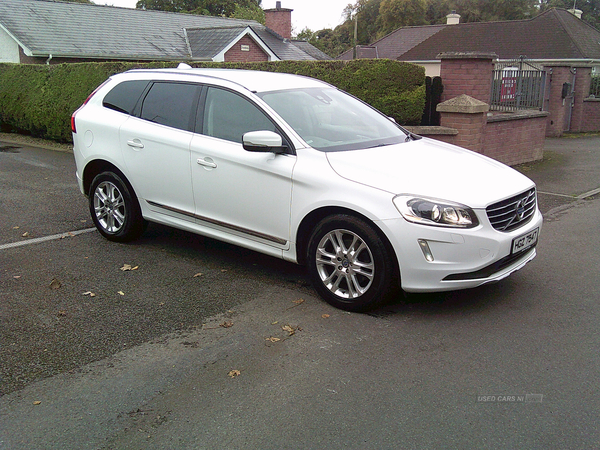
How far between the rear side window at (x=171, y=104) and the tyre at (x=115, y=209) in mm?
819

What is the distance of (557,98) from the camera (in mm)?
19125

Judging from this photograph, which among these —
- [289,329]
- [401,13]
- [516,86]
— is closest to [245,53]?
[516,86]

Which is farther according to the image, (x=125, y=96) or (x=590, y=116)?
(x=590, y=116)

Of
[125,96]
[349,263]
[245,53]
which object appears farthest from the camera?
[245,53]

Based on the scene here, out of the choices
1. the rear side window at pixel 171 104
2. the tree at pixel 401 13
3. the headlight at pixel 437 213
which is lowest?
the headlight at pixel 437 213

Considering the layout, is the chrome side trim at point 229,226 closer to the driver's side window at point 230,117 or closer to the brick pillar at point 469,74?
the driver's side window at point 230,117

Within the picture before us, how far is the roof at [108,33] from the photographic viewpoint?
25.6 m

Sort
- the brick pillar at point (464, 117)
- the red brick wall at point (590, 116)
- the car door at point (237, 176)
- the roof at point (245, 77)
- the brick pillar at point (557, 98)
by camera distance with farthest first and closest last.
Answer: the red brick wall at point (590, 116)
the brick pillar at point (557, 98)
the brick pillar at point (464, 117)
the roof at point (245, 77)
the car door at point (237, 176)

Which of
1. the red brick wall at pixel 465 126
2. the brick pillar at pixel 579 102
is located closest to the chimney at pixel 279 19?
the brick pillar at pixel 579 102

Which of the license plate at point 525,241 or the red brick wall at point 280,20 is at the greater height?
the red brick wall at point 280,20

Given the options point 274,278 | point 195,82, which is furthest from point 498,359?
point 195,82

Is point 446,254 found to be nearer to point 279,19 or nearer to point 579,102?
point 579,102

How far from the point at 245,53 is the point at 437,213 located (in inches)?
1178

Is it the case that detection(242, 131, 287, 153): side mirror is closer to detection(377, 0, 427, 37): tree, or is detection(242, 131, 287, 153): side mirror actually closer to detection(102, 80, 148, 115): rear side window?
detection(102, 80, 148, 115): rear side window
